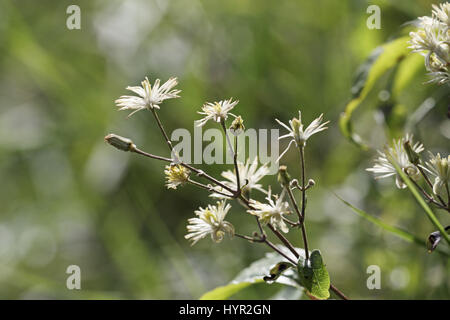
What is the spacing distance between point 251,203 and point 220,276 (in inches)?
21.5

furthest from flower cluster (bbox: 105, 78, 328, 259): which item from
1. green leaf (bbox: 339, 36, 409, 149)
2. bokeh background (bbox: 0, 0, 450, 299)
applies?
bokeh background (bbox: 0, 0, 450, 299)

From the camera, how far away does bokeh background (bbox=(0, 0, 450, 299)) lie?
32.8 inches

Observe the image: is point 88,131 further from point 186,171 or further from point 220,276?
point 186,171

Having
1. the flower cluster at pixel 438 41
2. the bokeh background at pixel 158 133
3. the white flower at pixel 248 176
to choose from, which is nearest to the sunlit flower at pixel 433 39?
the flower cluster at pixel 438 41

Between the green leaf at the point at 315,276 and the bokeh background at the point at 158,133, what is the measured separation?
0.40 metres

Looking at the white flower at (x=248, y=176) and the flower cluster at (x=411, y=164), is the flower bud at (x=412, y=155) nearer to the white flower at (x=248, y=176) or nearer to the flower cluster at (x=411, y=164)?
the flower cluster at (x=411, y=164)

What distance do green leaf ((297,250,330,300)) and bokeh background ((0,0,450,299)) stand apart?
40 cm

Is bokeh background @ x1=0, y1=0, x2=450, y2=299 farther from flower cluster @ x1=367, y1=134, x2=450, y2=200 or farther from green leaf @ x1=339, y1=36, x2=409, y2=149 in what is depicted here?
flower cluster @ x1=367, y1=134, x2=450, y2=200

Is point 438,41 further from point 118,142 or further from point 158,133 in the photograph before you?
point 158,133

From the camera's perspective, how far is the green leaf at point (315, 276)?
1.12ft

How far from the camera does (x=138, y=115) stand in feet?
3.53

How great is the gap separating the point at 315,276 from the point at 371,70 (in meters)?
0.26

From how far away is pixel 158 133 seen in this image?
1.07m
